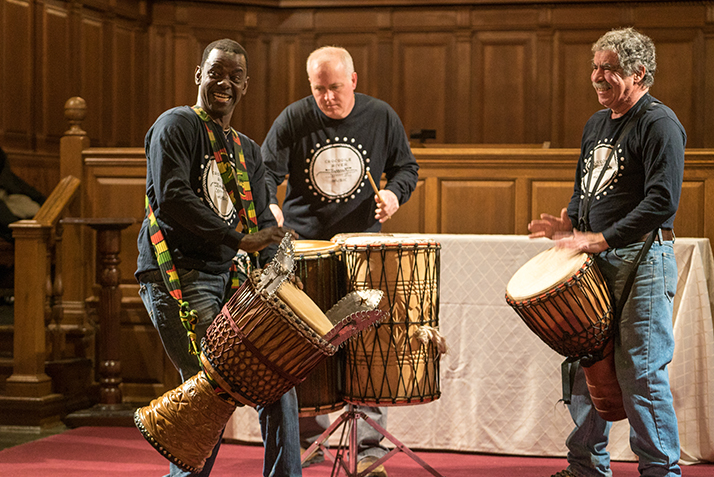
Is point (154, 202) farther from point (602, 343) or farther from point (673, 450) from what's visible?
point (673, 450)

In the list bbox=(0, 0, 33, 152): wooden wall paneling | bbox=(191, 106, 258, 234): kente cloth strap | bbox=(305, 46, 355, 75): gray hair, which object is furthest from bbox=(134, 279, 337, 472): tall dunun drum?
bbox=(0, 0, 33, 152): wooden wall paneling

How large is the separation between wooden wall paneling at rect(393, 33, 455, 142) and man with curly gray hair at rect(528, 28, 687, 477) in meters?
5.26

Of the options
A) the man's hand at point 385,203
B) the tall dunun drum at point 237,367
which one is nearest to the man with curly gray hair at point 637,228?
the man's hand at point 385,203

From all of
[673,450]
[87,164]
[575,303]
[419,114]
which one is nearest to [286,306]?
[575,303]

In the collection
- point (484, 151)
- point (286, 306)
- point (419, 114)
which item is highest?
point (419, 114)

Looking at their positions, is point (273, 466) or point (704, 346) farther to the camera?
point (704, 346)

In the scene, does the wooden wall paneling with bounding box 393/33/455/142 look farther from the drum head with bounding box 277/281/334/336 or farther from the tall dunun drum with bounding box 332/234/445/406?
the drum head with bounding box 277/281/334/336

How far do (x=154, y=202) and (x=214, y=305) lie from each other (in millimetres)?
353

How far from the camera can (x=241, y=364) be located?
6.98ft

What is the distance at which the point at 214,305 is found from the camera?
2.33 m

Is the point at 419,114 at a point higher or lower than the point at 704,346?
higher

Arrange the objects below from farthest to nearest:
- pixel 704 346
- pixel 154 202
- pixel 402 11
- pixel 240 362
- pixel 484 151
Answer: pixel 402 11
pixel 484 151
pixel 704 346
pixel 154 202
pixel 240 362

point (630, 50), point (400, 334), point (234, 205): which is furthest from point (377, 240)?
point (630, 50)

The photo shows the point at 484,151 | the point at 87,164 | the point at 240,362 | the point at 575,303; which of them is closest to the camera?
the point at 240,362
